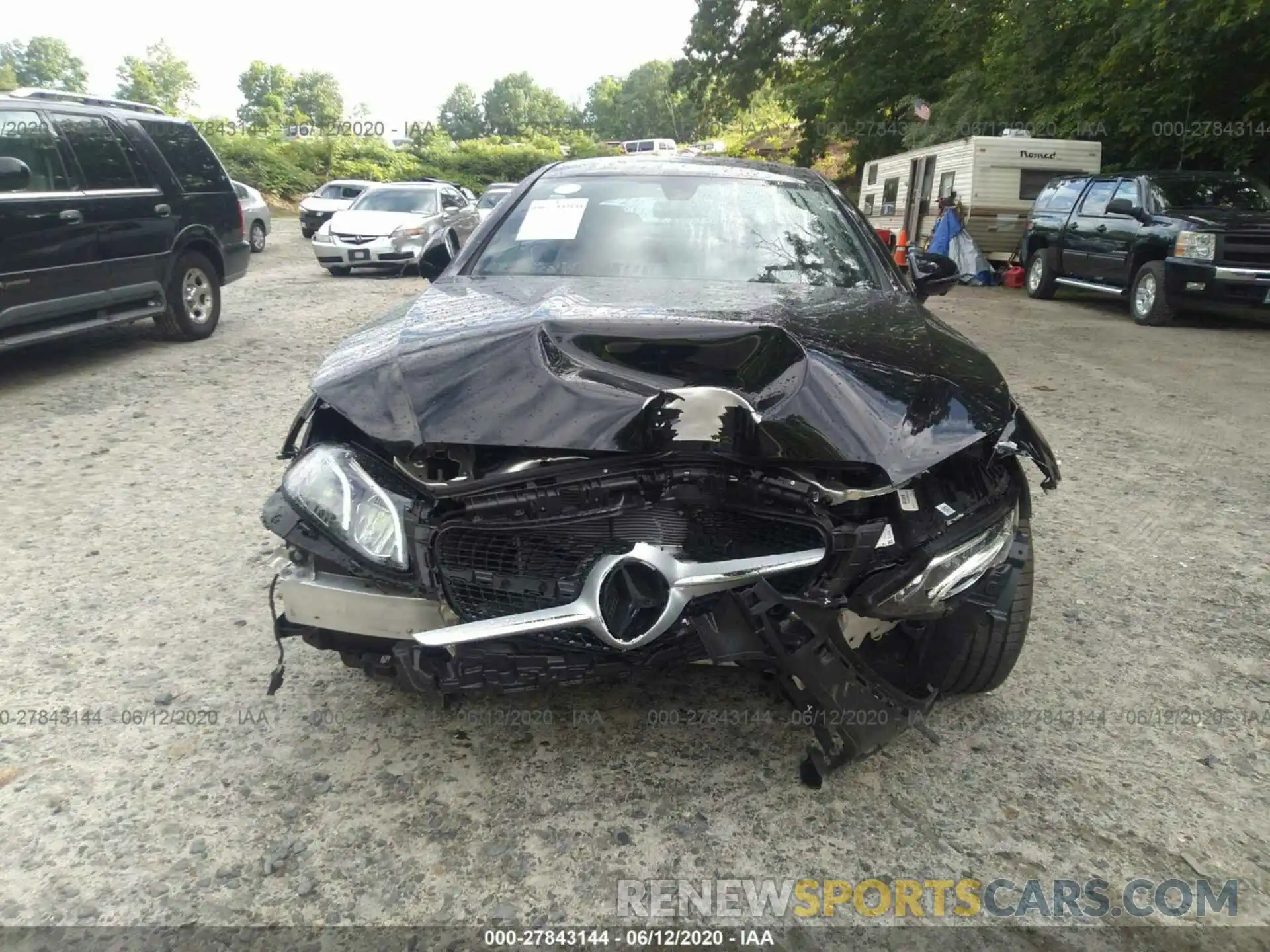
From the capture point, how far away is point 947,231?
48.8 ft

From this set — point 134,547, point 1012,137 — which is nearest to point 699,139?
point 1012,137

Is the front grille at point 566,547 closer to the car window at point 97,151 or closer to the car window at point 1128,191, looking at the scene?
the car window at point 97,151

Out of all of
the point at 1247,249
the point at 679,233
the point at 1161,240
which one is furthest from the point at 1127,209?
the point at 679,233

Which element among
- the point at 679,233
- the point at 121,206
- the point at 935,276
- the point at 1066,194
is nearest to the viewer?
the point at 679,233

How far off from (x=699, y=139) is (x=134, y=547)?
6090 centimetres

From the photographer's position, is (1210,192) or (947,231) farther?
(947,231)

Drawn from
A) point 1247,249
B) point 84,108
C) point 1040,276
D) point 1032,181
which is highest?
point 84,108

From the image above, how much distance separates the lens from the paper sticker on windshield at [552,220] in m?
3.70

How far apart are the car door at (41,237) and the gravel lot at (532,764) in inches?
99.7

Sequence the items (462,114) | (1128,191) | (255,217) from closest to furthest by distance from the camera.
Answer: (1128,191)
(255,217)
(462,114)

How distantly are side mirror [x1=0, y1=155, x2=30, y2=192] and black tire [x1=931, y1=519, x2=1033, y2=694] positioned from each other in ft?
20.3

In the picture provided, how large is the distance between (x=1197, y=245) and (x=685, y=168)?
336 inches

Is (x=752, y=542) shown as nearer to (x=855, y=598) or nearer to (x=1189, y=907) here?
(x=855, y=598)

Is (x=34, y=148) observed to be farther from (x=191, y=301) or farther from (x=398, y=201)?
(x=398, y=201)
